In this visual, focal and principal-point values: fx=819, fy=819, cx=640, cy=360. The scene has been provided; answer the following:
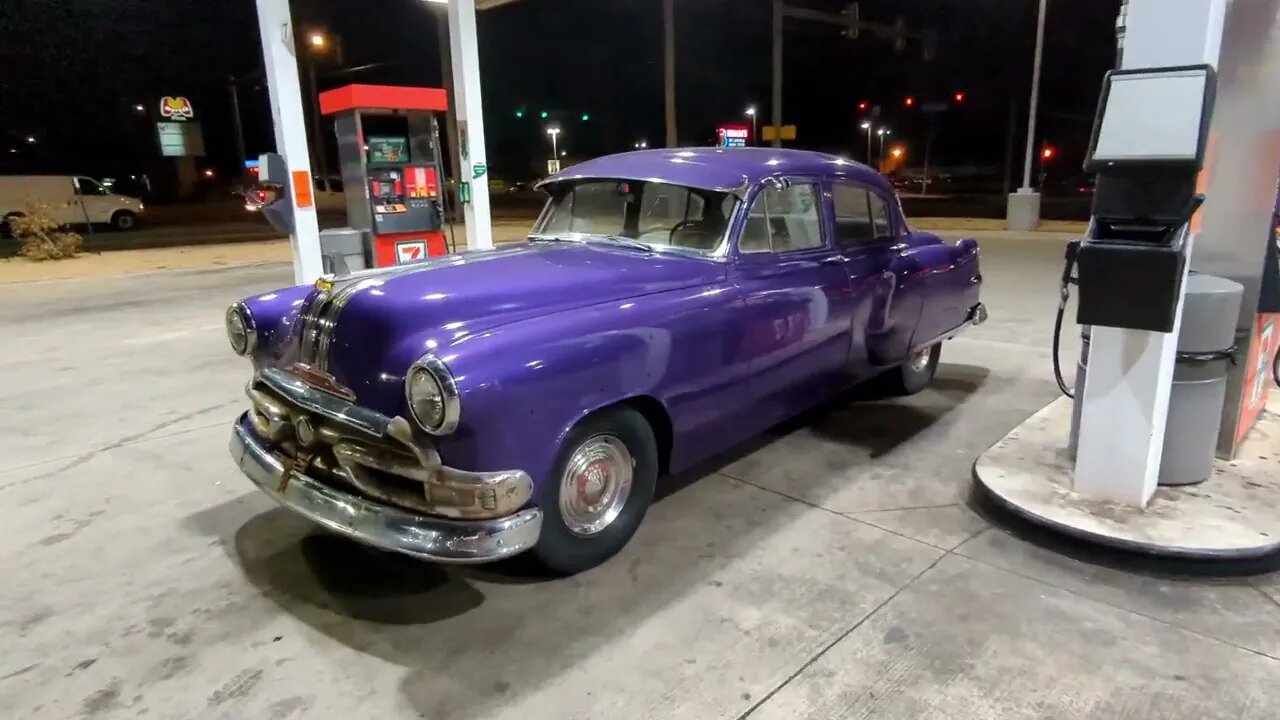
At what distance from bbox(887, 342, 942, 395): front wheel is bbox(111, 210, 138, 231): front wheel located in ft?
84.3

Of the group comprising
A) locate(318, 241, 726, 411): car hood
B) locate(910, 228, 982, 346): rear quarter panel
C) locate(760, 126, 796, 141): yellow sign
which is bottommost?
locate(910, 228, 982, 346): rear quarter panel

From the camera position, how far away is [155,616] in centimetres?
316

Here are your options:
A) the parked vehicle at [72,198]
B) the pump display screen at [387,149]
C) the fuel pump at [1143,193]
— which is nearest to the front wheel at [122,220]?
the parked vehicle at [72,198]

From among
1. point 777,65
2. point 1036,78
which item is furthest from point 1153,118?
point 777,65

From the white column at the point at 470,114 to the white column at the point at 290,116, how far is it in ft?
5.07

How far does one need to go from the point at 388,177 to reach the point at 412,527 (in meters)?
6.65

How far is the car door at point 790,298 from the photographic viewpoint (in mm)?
3930

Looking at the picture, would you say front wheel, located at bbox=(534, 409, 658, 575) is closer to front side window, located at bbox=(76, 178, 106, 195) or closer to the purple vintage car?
the purple vintage car

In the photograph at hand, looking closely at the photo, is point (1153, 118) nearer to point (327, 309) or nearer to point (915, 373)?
point (915, 373)

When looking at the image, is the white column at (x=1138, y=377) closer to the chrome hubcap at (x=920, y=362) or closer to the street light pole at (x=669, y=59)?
the chrome hubcap at (x=920, y=362)

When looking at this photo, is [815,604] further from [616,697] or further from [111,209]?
[111,209]

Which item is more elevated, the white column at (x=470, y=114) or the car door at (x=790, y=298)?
the white column at (x=470, y=114)

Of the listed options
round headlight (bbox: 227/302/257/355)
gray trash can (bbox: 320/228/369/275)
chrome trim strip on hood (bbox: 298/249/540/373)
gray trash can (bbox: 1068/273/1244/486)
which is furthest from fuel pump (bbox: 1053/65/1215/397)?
gray trash can (bbox: 320/228/369/275)

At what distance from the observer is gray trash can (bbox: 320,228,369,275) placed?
880 cm
